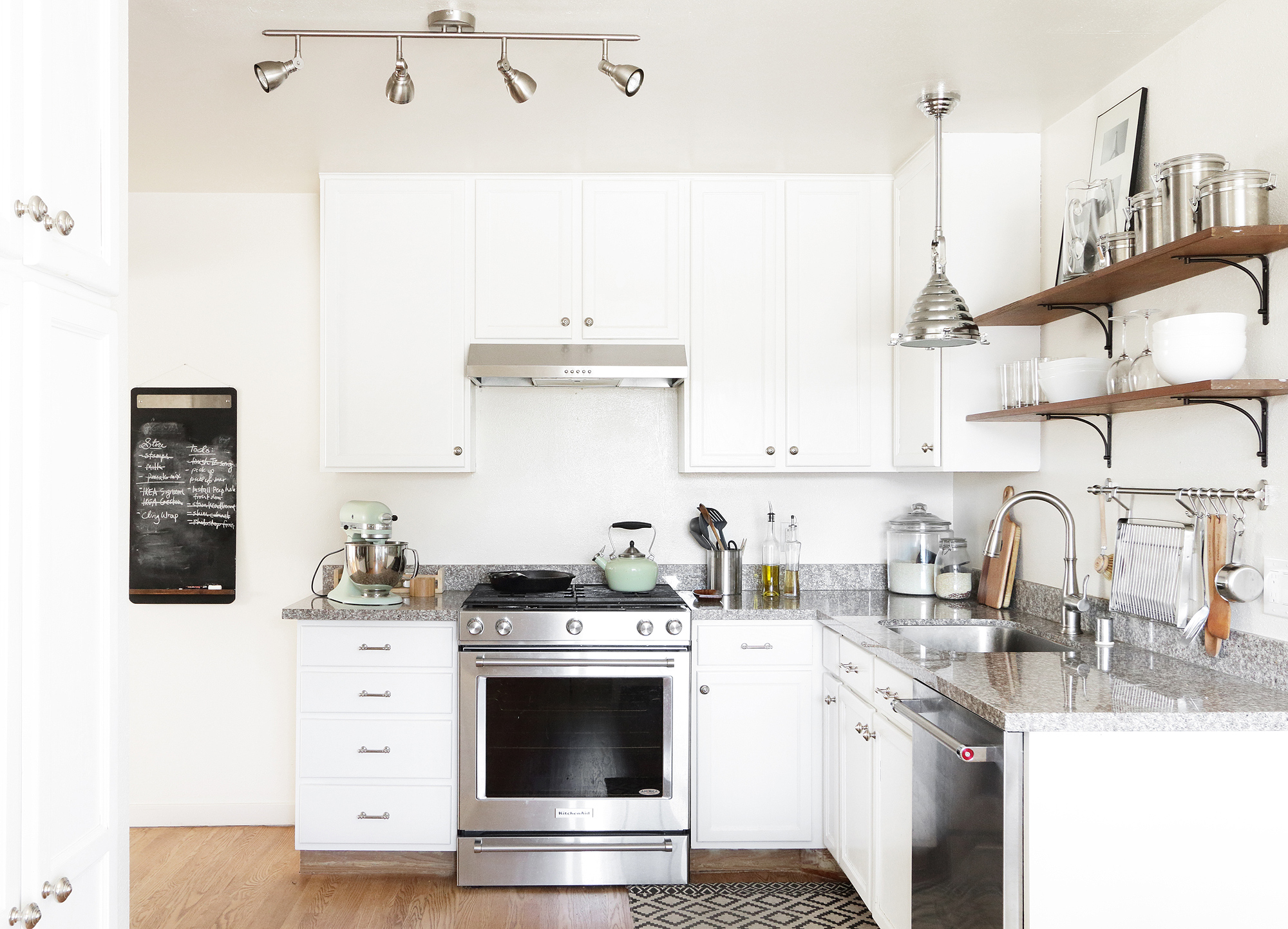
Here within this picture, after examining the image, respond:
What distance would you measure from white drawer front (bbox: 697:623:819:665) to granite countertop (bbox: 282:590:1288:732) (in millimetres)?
38

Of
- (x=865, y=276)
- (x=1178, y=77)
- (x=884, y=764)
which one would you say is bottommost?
(x=884, y=764)

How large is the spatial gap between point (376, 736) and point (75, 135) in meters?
2.29

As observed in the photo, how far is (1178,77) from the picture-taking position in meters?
2.35

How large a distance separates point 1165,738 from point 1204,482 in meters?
0.78

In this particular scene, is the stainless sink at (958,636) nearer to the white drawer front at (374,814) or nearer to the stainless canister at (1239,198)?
the stainless canister at (1239,198)

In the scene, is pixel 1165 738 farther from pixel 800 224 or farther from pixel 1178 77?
pixel 800 224

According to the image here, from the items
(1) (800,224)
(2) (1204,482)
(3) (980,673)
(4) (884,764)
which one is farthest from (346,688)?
(2) (1204,482)

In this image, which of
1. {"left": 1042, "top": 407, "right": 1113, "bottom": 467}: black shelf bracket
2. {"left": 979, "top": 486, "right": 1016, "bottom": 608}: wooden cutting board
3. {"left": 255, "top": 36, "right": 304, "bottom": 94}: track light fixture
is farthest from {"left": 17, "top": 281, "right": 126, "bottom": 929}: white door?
{"left": 979, "top": 486, "right": 1016, "bottom": 608}: wooden cutting board

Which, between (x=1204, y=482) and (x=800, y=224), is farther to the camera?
(x=800, y=224)

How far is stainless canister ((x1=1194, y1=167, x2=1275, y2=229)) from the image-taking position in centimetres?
190

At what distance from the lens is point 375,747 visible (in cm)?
311

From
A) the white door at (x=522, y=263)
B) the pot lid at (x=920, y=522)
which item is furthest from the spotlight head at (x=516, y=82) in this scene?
the pot lid at (x=920, y=522)

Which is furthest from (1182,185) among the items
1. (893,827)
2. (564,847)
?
(564,847)

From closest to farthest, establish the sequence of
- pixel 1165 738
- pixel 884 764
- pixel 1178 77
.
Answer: pixel 1165 738 < pixel 1178 77 < pixel 884 764
